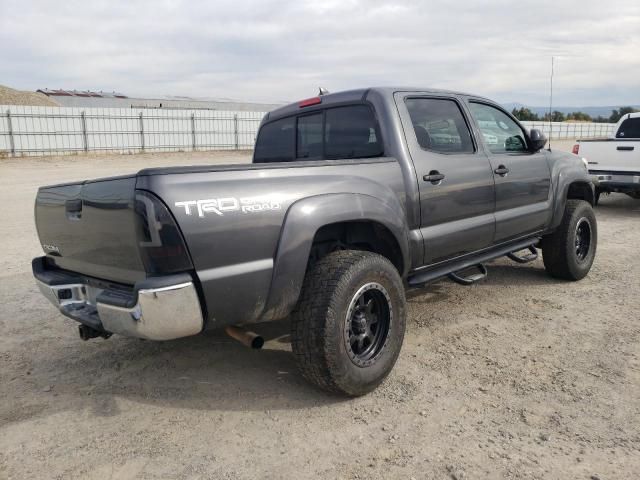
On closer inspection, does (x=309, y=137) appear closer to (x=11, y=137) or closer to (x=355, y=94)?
(x=355, y=94)

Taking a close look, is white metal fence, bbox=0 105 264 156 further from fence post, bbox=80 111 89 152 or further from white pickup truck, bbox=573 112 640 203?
white pickup truck, bbox=573 112 640 203

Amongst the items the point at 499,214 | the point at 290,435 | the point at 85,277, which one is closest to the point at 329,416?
the point at 290,435

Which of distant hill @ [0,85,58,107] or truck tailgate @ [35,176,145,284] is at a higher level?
distant hill @ [0,85,58,107]

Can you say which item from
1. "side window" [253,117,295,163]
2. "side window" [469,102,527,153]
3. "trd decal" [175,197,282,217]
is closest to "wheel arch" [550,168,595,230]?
"side window" [469,102,527,153]

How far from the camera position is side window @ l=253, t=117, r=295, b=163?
445 centimetres

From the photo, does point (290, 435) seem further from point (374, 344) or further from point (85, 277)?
point (85, 277)

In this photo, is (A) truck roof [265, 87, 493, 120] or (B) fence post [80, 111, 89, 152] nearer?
(A) truck roof [265, 87, 493, 120]

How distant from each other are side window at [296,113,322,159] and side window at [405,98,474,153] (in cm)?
75

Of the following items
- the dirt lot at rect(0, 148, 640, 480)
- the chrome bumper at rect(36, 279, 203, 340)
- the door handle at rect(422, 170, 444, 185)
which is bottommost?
the dirt lot at rect(0, 148, 640, 480)

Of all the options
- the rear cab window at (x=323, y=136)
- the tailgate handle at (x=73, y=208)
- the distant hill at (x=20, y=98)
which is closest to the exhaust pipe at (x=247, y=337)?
the tailgate handle at (x=73, y=208)

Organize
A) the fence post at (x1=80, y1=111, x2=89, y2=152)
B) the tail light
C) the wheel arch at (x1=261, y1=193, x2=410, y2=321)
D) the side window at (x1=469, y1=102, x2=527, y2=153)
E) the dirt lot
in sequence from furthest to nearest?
1. the fence post at (x1=80, y1=111, x2=89, y2=152)
2. the side window at (x1=469, y1=102, x2=527, y2=153)
3. the wheel arch at (x1=261, y1=193, x2=410, y2=321)
4. the dirt lot
5. the tail light

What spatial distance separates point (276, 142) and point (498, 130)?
1947 millimetres

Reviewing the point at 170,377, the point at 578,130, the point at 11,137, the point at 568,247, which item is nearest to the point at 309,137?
the point at 170,377

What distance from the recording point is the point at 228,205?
2566mm
